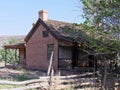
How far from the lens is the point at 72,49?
1148 inches

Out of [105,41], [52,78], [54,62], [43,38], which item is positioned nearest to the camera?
[52,78]

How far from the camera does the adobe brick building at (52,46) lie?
28359mm

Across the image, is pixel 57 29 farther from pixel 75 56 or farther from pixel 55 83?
pixel 55 83

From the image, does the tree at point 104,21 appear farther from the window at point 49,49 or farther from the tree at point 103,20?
the window at point 49,49

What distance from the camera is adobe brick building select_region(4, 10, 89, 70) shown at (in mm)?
28359

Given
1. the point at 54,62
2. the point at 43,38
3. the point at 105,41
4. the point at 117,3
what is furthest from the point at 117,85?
the point at 43,38

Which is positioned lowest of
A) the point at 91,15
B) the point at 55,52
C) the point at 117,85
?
the point at 117,85

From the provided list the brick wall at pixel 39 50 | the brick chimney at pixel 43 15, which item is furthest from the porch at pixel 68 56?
the brick chimney at pixel 43 15

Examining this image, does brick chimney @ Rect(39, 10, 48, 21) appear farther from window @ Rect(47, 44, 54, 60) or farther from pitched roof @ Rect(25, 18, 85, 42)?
window @ Rect(47, 44, 54, 60)

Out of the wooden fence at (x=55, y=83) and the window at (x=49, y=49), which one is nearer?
the wooden fence at (x=55, y=83)

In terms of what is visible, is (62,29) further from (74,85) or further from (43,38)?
(74,85)

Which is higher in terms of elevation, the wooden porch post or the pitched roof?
the pitched roof

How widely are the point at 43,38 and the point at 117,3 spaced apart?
17.1 metres

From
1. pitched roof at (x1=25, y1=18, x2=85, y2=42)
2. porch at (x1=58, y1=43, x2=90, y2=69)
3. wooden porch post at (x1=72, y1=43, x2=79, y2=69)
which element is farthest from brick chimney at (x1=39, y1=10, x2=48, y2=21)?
wooden porch post at (x1=72, y1=43, x2=79, y2=69)
